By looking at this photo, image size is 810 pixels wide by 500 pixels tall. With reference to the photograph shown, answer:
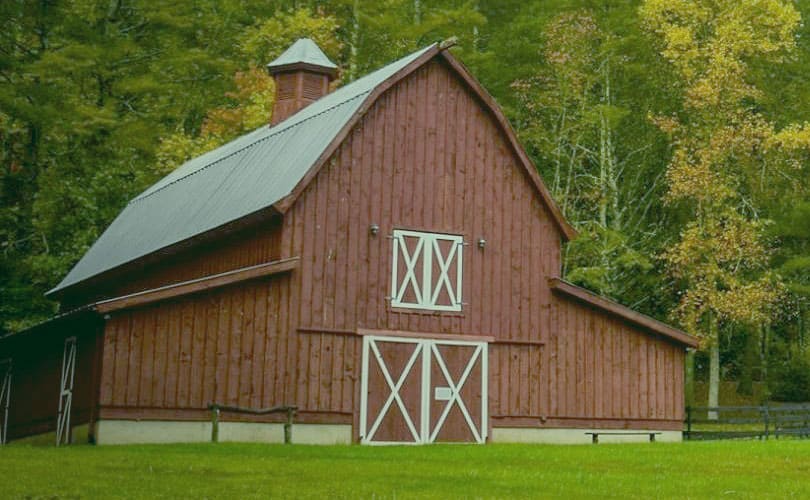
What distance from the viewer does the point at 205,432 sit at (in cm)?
2000

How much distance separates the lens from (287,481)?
12875mm

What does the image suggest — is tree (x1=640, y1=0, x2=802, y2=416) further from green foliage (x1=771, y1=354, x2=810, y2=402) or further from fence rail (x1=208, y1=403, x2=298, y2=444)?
fence rail (x1=208, y1=403, x2=298, y2=444)

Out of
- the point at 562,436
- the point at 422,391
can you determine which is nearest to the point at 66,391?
the point at 422,391

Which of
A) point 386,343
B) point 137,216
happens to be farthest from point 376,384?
point 137,216

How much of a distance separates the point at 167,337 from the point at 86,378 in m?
1.99

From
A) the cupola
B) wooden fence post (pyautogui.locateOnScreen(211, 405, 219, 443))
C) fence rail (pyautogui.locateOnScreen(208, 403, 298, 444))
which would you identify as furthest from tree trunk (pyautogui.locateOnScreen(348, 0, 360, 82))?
wooden fence post (pyautogui.locateOnScreen(211, 405, 219, 443))

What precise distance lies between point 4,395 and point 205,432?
910 centimetres

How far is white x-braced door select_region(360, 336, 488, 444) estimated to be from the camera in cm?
2139

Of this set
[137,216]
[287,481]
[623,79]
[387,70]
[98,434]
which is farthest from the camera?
[623,79]

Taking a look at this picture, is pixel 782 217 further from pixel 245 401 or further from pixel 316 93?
pixel 245 401

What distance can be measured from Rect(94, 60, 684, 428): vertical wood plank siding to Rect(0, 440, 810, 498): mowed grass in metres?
2.21

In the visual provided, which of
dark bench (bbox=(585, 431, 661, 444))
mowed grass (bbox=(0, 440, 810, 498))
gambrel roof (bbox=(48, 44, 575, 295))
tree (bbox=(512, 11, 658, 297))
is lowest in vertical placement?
mowed grass (bbox=(0, 440, 810, 498))

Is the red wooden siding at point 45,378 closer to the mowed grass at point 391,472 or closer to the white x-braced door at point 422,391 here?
the mowed grass at point 391,472

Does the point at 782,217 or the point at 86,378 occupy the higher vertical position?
the point at 782,217
